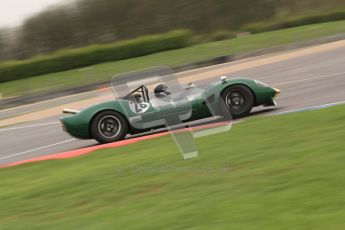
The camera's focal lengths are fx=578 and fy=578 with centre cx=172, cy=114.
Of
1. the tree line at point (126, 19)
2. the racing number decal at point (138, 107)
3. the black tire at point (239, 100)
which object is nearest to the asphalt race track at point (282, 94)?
the black tire at point (239, 100)

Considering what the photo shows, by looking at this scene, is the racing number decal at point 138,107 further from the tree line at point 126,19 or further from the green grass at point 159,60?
the tree line at point 126,19

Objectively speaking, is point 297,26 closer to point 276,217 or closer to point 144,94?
point 144,94

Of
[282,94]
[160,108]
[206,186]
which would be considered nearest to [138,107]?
[160,108]

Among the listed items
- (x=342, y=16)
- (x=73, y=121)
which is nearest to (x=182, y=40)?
(x=342, y=16)

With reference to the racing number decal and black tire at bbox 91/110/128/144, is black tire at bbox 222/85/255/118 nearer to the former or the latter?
the racing number decal

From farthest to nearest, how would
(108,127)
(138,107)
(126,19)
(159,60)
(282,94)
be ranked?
(126,19), (159,60), (282,94), (108,127), (138,107)

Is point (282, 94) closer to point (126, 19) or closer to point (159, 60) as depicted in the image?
point (159, 60)

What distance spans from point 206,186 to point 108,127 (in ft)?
15.9

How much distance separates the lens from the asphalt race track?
11.0 meters

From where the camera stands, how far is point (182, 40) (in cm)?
3122

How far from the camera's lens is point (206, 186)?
211 inches

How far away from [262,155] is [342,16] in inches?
1210

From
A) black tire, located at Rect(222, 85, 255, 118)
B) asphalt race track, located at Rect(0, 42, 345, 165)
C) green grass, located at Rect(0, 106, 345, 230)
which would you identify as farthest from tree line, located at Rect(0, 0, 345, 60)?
green grass, located at Rect(0, 106, 345, 230)

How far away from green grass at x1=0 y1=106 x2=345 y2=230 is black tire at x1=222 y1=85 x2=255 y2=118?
198 cm
